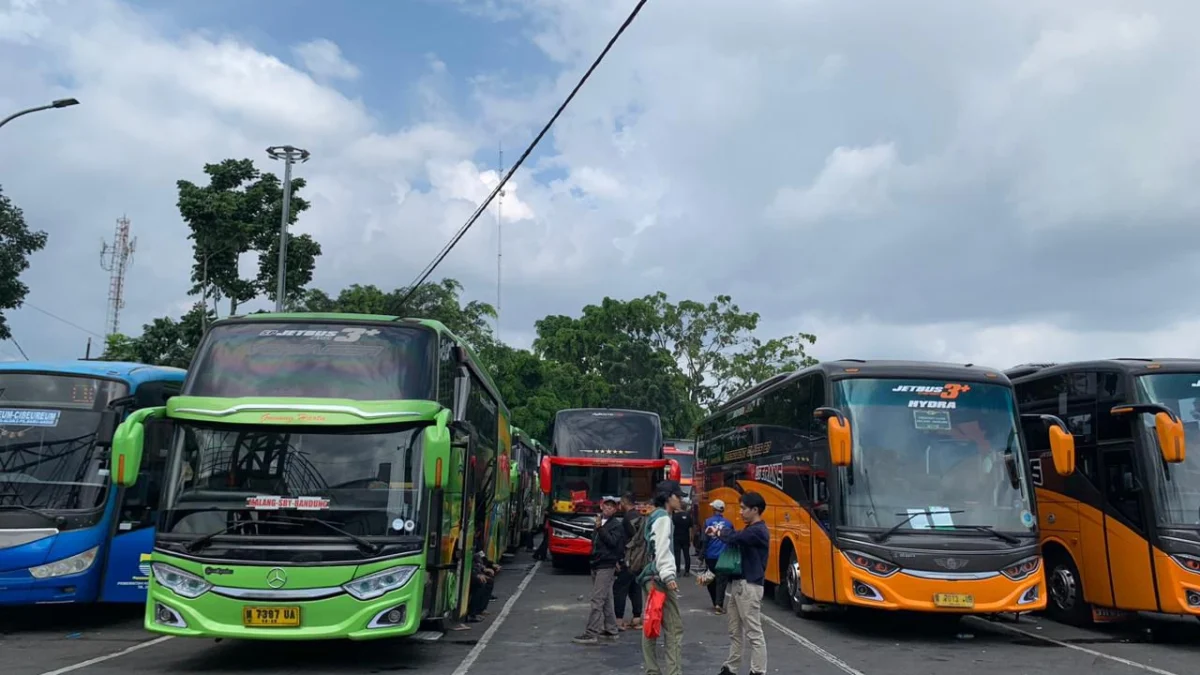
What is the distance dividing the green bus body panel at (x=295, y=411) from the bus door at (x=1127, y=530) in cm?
859

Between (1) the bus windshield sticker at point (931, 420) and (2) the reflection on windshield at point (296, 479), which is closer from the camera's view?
(2) the reflection on windshield at point (296, 479)

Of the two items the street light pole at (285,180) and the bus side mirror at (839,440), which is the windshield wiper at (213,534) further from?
the street light pole at (285,180)

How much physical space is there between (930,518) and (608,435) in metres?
10.1

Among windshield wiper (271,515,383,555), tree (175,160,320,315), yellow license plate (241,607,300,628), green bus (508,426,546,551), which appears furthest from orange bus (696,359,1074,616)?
tree (175,160,320,315)

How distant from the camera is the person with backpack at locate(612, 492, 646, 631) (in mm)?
10508

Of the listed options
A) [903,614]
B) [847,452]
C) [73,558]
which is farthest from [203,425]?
[903,614]

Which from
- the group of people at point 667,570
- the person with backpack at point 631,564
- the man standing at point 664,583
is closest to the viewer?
the man standing at point 664,583

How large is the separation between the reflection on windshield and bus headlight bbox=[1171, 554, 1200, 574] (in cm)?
866

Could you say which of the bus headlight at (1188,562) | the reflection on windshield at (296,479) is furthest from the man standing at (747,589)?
the bus headlight at (1188,562)

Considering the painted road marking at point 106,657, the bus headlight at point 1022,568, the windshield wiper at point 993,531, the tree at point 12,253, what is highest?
the tree at point 12,253

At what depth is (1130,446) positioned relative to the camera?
40.2ft

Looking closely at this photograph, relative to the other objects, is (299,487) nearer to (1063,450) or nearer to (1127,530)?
(1063,450)

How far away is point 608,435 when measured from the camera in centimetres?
2125

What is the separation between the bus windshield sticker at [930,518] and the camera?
11891mm
